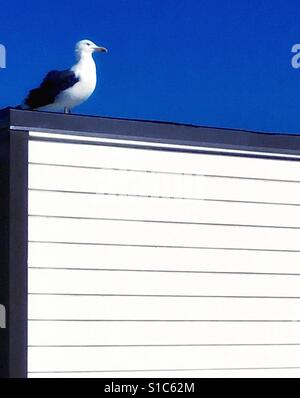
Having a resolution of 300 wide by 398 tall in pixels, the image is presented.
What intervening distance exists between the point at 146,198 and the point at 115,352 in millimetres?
1028

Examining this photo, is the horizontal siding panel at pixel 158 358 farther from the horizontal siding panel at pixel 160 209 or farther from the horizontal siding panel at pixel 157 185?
the horizontal siding panel at pixel 157 185

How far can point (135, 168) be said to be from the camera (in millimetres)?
7844

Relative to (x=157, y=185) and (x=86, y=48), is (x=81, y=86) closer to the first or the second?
(x=86, y=48)

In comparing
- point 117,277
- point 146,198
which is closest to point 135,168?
point 146,198

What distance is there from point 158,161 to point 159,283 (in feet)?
2.65

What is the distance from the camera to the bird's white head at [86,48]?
444 inches

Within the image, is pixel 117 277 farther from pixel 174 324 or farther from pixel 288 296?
pixel 288 296

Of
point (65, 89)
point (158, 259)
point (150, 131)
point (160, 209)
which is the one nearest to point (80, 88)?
point (65, 89)

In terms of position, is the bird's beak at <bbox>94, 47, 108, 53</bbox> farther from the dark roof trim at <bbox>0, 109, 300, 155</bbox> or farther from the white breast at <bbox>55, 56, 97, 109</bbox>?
the dark roof trim at <bbox>0, 109, 300, 155</bbox>

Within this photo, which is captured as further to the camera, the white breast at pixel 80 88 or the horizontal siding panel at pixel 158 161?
the white breast at pixel 80 88

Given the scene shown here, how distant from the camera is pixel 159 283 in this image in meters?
7.85

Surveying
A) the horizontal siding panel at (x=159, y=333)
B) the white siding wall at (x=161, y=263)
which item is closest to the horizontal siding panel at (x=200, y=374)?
the white siding wall at (x=161, y=263)

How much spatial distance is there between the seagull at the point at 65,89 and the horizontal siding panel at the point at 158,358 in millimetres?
2672

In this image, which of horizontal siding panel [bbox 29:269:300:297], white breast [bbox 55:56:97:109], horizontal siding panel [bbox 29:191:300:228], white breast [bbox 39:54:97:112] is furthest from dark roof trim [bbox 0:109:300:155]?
white breast [bbox 55:56:97:109]
